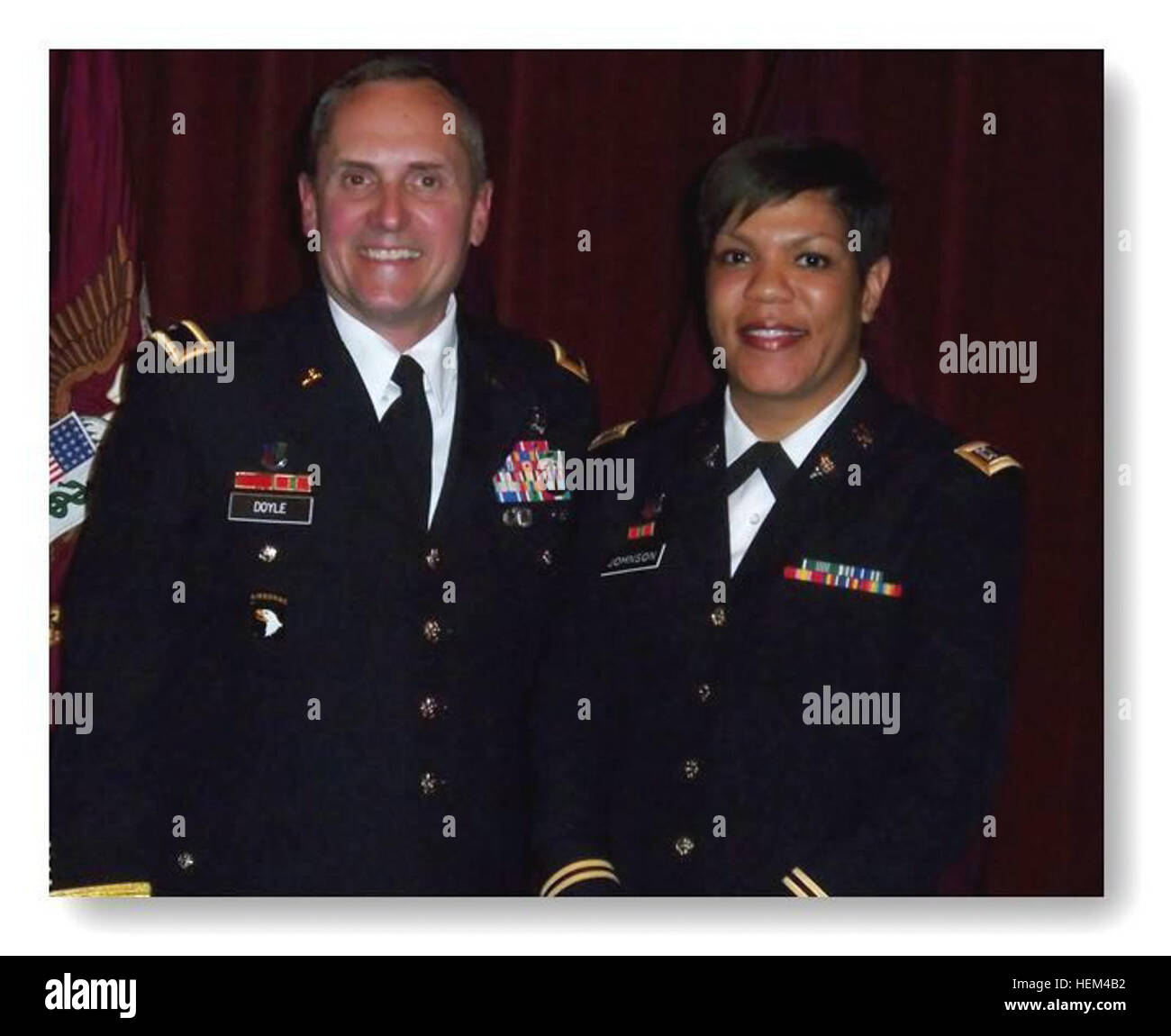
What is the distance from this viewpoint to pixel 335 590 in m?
2.51

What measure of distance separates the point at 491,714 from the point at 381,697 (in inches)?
6.6

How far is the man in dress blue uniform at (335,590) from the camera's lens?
2502mm

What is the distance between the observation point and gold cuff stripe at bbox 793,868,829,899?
2.47 meters

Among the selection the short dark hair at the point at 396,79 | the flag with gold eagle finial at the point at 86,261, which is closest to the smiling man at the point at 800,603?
the short dark hair at the point at 396,79

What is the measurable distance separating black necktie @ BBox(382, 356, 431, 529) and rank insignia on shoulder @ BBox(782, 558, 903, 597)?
1.85ft

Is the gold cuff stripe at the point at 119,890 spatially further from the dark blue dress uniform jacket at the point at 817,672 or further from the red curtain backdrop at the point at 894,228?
the red curtain backdrop at the point at 894,228

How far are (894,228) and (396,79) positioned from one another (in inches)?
31.5

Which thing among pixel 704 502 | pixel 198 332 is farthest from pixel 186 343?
pixel 704 502

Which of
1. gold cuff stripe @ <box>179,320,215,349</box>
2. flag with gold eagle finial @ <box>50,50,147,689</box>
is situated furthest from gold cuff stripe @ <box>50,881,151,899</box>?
gold cuff stripe @ <box>179,320,215,349</box>

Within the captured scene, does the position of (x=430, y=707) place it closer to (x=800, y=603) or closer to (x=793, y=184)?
(x=800, y=603)
